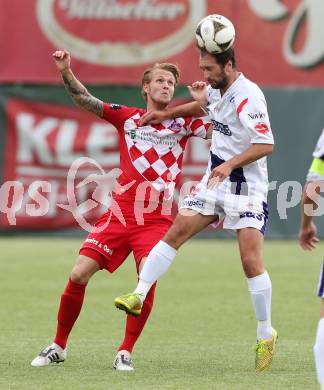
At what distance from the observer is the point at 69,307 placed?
24.3 feet

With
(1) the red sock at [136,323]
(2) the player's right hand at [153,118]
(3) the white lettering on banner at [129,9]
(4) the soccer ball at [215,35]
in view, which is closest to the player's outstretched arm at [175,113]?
(2) the player's right hand at [153,118]

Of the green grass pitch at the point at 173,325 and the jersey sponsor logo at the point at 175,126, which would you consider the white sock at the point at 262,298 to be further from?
the jersey sponsor logo at the point at 175,126

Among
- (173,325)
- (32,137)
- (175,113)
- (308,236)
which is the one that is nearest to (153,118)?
(175,113)

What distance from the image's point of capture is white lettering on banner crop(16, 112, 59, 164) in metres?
17.5

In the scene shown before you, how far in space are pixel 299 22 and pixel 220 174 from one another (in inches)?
441

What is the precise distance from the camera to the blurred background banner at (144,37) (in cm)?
1756

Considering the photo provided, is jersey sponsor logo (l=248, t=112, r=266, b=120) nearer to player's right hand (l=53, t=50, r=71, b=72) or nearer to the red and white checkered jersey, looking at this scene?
the red and white checkered jersey

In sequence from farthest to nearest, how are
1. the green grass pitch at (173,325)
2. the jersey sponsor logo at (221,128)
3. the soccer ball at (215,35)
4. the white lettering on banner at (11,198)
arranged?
the white lettering on banner at (11,198)
the jersey sponsor logo at (221,128)
the soccer ball at (215,35)
the green grass pitch at (173,325)

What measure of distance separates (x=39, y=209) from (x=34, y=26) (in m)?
2.85

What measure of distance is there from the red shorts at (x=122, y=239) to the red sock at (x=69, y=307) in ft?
0.72

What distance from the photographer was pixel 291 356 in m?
7.79

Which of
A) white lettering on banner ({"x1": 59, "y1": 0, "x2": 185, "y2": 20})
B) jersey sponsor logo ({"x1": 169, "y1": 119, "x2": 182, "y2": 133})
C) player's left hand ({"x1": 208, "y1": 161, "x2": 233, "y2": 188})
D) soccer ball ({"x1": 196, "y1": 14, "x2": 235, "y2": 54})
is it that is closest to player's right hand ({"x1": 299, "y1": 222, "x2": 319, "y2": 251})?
player's left hand ({"x1": 208, "y1": 161, "x2": 233, "y2": 188})

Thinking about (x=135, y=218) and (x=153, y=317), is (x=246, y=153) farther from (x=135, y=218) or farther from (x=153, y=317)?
(x=153, y=317)

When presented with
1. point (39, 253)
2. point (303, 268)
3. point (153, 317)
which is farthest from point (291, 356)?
point (39, 253)
